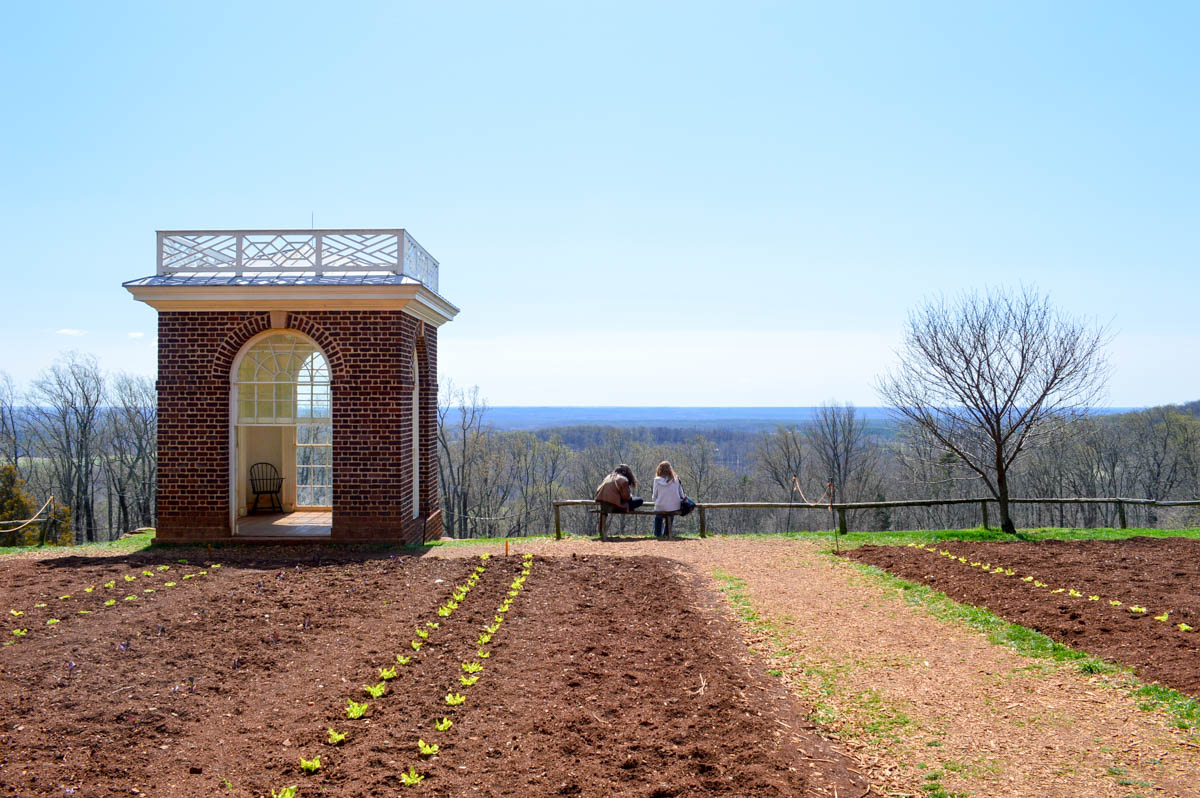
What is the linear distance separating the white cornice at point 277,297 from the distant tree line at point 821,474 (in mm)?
29713

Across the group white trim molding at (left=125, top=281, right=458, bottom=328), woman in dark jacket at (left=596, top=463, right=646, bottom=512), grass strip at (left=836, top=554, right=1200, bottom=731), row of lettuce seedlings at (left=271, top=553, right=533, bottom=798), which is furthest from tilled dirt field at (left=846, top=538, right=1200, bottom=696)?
white trim molding at (left=125, top=281, right=458, bottom=328)

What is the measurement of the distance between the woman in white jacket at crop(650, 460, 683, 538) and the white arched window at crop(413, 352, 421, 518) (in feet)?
13.8

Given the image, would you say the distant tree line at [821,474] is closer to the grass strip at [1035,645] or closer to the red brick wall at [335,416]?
the red brick wall at [335,416]

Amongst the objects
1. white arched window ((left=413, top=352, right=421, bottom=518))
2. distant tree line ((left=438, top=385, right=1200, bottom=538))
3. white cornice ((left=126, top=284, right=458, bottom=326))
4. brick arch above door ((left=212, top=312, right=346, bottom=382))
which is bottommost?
distant tree line ((left=438, top=385, right=1200, bottom=538))

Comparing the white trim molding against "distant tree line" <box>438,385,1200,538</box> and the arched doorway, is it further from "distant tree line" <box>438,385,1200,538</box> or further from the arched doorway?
"distant tree line" <box>438,385,1200,538</box>

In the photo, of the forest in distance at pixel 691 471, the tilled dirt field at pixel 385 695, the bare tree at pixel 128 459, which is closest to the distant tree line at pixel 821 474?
the forest in distance at pixel 691 471

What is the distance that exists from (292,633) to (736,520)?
159 ft

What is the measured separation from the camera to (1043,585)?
911 centimetres

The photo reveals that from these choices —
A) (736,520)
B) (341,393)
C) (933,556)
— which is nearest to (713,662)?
(933,556)

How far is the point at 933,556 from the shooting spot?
11.2 meters

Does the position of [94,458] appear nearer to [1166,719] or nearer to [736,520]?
[736,520]

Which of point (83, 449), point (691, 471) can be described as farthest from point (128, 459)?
point (691, 471)

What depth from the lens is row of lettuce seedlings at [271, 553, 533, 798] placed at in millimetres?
4410

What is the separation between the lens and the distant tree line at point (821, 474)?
158ft
